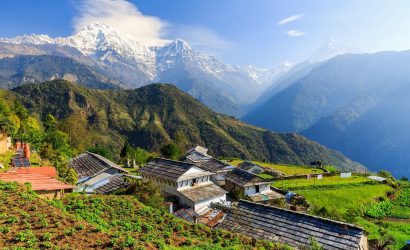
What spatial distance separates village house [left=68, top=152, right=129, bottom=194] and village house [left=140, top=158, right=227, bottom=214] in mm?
4739

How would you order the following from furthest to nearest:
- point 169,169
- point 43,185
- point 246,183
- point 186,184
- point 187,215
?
point 246,183 → point 169,169 → point 186,184 → point 187,215 → point 43,185

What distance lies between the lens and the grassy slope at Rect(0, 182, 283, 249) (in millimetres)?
16016

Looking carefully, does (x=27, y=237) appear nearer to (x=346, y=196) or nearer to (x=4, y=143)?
(x=4, y=143)

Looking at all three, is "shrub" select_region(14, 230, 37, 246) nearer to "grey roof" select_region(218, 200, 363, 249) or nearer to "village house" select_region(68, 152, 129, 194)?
"grey roof" select_region(218, 200, 363, 249)

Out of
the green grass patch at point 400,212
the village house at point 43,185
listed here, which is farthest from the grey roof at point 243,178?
the village house at point 43,185

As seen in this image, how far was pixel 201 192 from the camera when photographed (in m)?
41.3

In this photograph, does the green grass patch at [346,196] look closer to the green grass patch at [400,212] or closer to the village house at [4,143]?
the green grass patch at [400,212]

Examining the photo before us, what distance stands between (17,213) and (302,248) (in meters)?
17.2

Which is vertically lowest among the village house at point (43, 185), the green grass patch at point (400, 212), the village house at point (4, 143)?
the green grass patch at point (400, 212)

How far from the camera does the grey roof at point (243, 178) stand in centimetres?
5225

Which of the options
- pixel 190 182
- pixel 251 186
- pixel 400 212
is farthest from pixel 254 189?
pixel 400 212

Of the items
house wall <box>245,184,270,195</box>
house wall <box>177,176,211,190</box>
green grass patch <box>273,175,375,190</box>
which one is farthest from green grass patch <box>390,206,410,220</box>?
house wall <box>177,176,211,190</box>

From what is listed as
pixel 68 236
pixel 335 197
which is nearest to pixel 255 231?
pixel 68 236

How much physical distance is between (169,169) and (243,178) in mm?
14978
